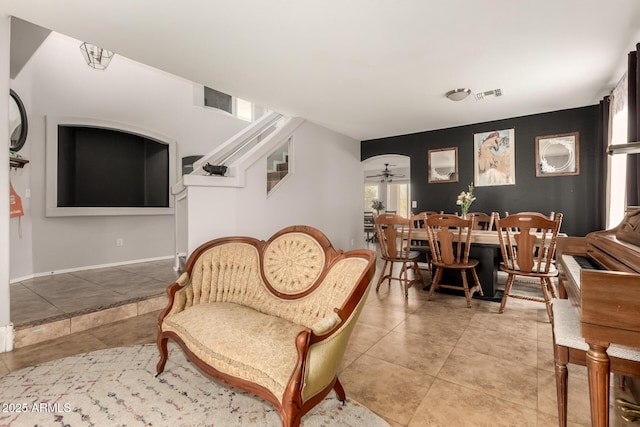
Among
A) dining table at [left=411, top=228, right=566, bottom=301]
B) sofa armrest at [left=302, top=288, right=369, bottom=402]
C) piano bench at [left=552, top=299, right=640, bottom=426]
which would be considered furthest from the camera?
dining table at [left=411, top=228, right=566, bottom=301]

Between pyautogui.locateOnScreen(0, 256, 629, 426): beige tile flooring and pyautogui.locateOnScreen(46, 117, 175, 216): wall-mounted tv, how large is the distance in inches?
66.3

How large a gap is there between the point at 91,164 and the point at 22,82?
3.99 feet

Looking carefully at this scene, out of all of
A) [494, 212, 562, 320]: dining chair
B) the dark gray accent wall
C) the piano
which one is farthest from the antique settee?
the dark gray accent wall

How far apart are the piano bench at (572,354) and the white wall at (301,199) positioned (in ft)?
10.4

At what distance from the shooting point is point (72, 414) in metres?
1.52

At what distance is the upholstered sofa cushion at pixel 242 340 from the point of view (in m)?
1.28

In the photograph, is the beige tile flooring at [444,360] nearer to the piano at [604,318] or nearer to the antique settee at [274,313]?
the antique settee at [274,313]

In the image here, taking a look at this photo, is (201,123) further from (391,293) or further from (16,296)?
(391,293)

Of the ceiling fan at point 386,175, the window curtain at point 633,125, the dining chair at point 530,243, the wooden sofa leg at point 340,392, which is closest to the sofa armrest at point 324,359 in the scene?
the wooden sofa leg at point 340,392

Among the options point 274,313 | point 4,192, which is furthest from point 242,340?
point 4,192

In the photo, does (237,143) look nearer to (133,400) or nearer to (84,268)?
(84,268)

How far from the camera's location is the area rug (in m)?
1.47

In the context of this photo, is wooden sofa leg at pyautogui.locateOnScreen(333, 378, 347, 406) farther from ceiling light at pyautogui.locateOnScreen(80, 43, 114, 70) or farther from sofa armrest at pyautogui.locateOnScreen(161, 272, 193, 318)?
ceiling light at pyautogui.locateOnScreen(80, 43, 114, 70)

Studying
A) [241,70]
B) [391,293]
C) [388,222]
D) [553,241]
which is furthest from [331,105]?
[553,241]
